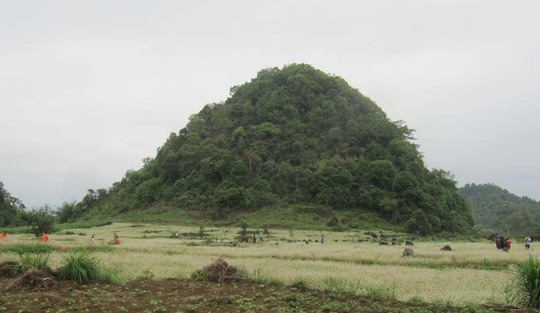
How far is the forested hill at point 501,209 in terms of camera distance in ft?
361

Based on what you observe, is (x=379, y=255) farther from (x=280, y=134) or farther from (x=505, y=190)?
(x=505, y=190)

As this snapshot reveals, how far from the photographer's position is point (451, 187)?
112688 millimetres

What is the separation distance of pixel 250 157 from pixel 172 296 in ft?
295

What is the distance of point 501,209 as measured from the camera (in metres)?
148

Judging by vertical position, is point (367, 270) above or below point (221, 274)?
below

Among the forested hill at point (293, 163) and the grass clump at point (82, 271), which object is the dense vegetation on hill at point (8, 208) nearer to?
the forested hill at point (293, 163)

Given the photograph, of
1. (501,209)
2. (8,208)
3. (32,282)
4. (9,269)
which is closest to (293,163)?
(8,208)

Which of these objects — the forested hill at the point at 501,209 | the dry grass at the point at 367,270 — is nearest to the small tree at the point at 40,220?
the dry grass at the point at 367,270

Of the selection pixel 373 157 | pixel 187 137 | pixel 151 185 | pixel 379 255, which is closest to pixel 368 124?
pixel 373 157

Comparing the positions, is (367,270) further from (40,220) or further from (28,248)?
(40,220)

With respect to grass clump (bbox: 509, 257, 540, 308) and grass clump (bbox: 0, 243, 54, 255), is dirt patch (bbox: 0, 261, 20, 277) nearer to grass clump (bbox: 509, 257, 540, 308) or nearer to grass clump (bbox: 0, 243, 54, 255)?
grass clump (bbox: 0, 243, 54, 255)

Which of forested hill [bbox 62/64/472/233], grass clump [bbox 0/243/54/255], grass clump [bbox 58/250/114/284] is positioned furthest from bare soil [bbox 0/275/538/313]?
forested hill [bbox 62/64/472/233]

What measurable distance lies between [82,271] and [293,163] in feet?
295

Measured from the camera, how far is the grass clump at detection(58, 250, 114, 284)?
15.8m
